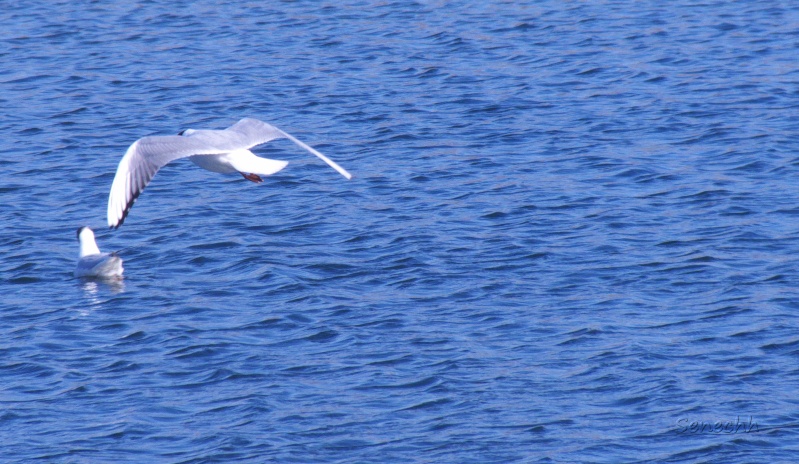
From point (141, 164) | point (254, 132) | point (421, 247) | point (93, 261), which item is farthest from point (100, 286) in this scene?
point (421, 247)

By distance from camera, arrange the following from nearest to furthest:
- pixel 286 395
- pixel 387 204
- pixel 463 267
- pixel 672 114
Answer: pixel 286 395 → pixel 463 267 → pixel 387 204 → pixel 672 114

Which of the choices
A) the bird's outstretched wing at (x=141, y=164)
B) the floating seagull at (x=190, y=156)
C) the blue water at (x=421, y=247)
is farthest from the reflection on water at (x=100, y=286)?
the bird's outstretched wing at (x=141, y=164)

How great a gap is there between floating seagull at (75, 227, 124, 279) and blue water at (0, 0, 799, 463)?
0.64ft

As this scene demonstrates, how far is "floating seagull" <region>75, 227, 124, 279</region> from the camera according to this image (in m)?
14.2

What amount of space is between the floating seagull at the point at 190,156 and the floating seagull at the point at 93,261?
6.74 feet

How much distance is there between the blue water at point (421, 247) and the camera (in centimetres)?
1090

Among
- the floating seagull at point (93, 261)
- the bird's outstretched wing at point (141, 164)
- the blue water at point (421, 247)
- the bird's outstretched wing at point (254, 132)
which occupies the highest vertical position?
the bird's outstretched wing at point (141, 164)

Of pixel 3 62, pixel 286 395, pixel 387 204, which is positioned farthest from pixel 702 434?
pixel 3 62

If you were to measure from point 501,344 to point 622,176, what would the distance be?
5519 mm

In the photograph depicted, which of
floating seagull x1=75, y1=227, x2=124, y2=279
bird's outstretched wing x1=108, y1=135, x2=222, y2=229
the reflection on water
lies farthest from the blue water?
bird's outstretched wing x1=108, y1=135, x2=222, y2=229

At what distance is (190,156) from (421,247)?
3.51 meters

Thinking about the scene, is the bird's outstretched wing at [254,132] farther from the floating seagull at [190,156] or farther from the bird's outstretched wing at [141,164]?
the bird's outstretched wing at [141,164]

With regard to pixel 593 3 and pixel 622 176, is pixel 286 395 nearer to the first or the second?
pixel 622 176

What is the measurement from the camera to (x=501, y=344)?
12.2 metres
